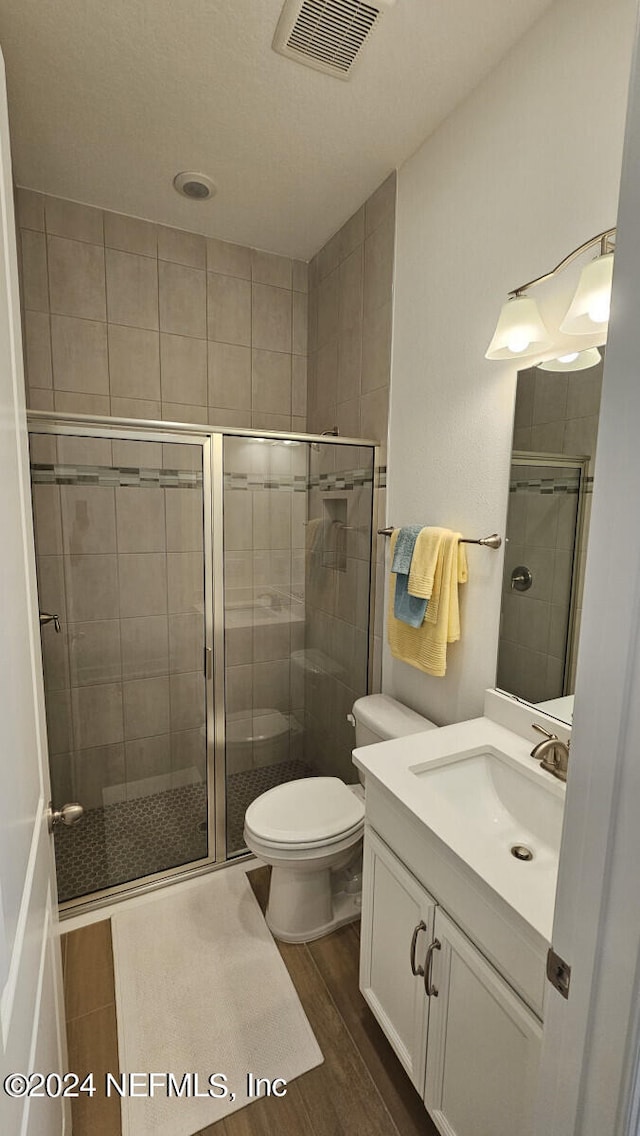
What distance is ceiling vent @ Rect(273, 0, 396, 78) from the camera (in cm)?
120

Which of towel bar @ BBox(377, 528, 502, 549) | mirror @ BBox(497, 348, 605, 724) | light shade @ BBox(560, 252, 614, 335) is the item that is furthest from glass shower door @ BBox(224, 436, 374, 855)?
light shade @ BBox(560, 252, 614, 335)

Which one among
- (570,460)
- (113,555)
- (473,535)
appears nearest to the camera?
(570,460)

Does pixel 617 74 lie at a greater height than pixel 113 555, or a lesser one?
greater

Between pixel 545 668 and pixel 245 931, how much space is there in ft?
4.47

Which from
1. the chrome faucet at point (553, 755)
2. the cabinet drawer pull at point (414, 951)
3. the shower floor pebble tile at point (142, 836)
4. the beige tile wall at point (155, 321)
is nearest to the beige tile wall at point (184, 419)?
the beige tile wall at point (155, 321)

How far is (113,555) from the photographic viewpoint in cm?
198

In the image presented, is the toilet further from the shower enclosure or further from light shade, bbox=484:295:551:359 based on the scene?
light shade, bbox=484:295:551:359

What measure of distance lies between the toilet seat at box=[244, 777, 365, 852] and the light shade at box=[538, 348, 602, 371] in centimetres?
150

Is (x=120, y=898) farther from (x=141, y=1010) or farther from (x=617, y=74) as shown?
(x=617, y=74)

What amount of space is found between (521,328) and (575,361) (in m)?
0.16

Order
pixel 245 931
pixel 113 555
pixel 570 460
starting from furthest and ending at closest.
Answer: pixel 113 555
pixel 245 931
pixel 570 460

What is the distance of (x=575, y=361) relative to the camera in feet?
3.95

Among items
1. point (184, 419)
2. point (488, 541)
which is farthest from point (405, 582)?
point (184, 419)

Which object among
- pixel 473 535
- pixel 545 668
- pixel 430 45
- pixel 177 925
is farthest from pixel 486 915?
pixel 430 45
